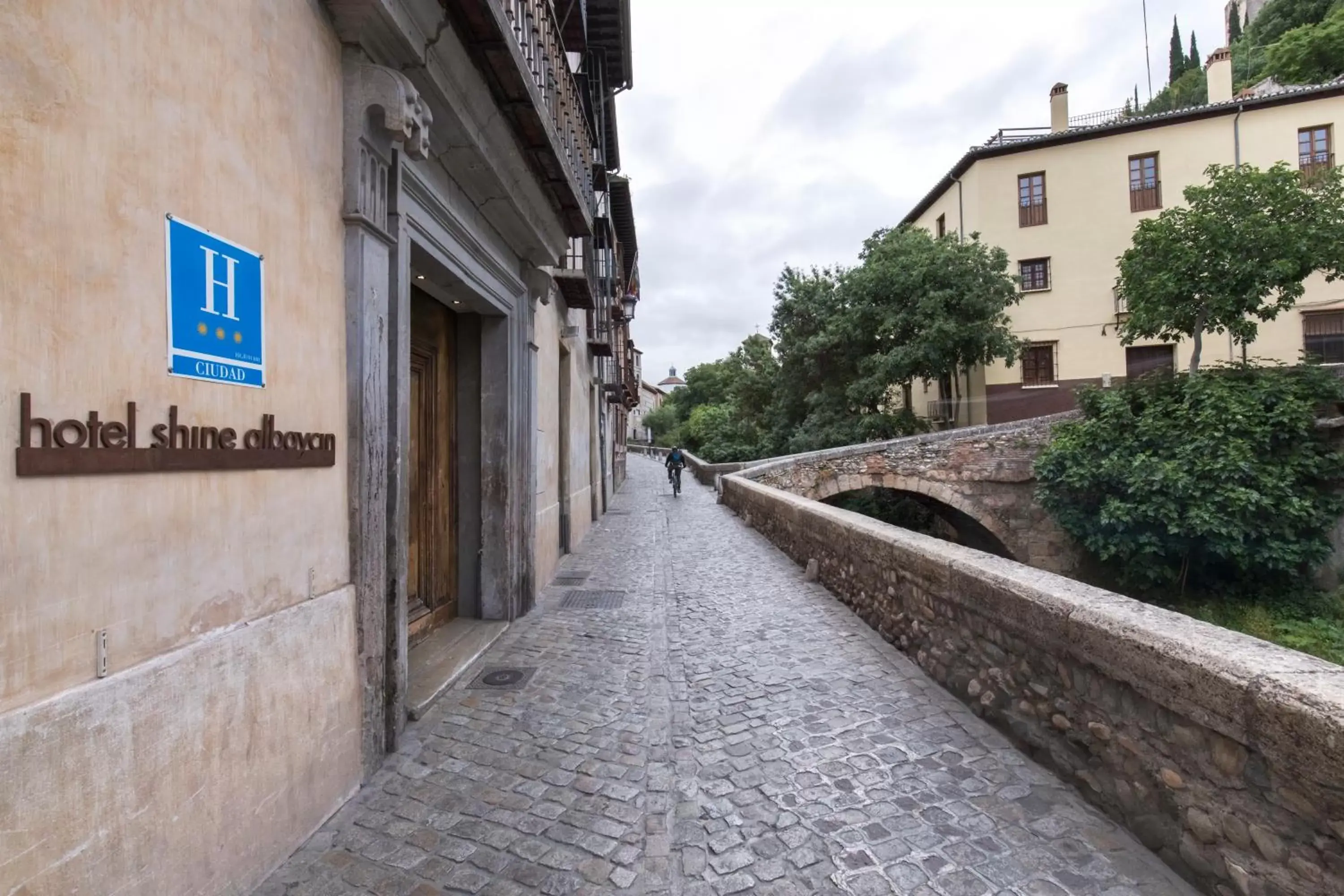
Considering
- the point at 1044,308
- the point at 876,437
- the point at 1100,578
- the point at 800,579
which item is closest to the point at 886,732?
the point at 800,579

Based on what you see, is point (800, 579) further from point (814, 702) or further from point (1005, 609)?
point (1005, 609)

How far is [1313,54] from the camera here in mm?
30484

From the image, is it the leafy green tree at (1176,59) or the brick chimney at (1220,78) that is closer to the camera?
the brick chimney at (1220,78)

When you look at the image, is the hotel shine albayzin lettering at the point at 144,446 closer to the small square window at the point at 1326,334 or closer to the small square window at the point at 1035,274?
the small square window at the point at 1035,274

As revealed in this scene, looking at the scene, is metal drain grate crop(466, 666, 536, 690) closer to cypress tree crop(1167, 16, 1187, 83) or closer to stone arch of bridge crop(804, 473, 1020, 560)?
stone arch of bridge crop(804, 473, 1020, 560)

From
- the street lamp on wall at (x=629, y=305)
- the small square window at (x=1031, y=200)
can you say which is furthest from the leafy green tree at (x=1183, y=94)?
the street lamp on wall at (x=629, y=305)

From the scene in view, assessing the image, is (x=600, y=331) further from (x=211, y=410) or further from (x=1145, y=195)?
(x=1145, y=195)

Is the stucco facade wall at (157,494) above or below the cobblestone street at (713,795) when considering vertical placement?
above

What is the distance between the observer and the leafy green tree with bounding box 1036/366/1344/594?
12.9 metres

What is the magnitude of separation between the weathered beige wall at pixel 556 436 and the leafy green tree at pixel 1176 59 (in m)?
64.7

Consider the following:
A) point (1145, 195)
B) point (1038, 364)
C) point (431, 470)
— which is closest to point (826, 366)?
point (1038, 364)

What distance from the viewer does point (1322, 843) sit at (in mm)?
1885

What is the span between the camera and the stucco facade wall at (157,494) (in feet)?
5.61

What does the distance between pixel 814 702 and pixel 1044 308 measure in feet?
80.5
